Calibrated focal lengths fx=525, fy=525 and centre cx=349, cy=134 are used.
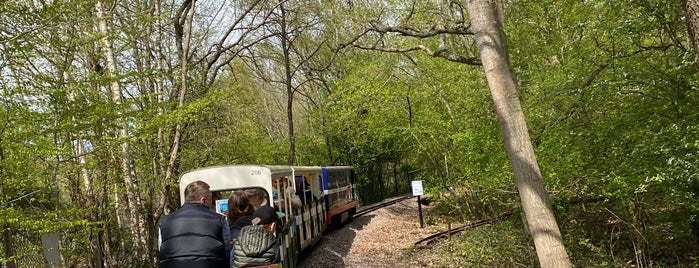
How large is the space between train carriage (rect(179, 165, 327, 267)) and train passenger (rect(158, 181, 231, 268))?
307 centimetres

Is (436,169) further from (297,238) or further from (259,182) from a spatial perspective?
(259,182)

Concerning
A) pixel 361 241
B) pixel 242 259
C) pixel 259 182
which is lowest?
pixel 361 241

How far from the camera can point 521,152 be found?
5223mm

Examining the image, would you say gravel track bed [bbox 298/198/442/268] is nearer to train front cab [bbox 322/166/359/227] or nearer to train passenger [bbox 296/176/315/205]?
train front cab [bbox 322/166/359/227]

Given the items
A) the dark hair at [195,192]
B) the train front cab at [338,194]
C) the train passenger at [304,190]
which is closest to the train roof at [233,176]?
the train passenger at [304,190]

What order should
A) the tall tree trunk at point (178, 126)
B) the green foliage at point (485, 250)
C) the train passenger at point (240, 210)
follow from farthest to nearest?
the tall tree trunk at point (178, 126) < the green foliage at point (485, 250) < the train passenger at point (240, 210)

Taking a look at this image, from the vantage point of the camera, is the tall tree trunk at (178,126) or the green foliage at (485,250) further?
the tall tree trunk at (178,126)

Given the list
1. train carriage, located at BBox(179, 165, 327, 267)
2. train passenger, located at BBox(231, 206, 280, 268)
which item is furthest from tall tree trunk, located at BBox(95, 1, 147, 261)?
train passenger, located at BBox(231, 206, 280, 268)

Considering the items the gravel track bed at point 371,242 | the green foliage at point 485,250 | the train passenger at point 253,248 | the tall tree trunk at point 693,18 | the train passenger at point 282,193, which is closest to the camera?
the tall tree trunk at point 693,18

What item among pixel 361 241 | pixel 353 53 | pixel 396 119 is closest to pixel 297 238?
pixel 361 241

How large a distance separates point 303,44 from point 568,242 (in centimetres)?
1819

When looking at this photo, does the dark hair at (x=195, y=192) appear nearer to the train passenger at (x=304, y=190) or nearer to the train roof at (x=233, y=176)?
the train roof at (x=233, y=176)

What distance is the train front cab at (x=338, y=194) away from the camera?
16219mm

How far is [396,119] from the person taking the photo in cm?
2034
